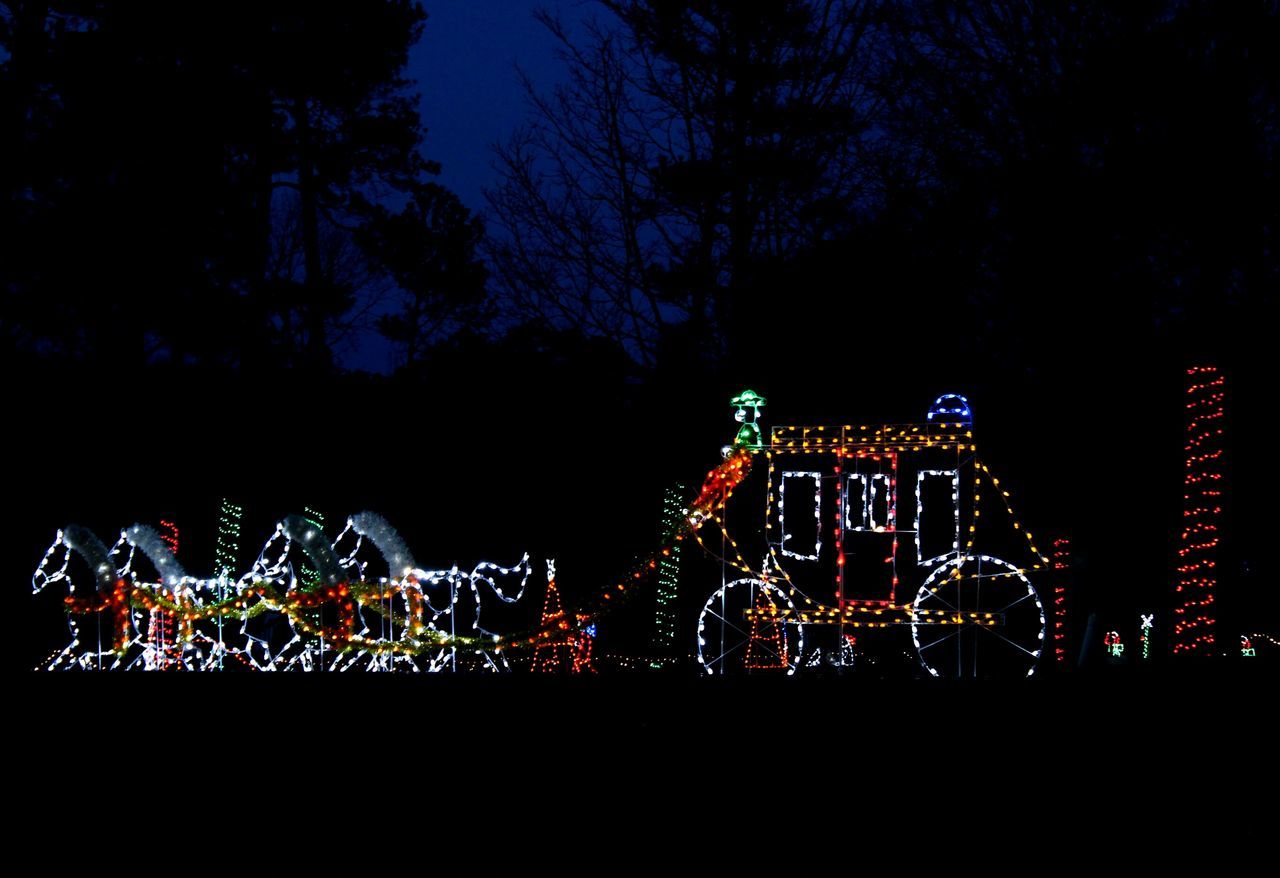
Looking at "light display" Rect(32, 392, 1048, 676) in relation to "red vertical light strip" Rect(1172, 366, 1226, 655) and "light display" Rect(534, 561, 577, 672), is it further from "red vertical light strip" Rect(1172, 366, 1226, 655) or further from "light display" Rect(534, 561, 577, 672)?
"red vertical light strip" Rect(1172, 366, 1226, 655)

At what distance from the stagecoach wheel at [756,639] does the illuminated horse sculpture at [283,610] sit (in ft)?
5.33

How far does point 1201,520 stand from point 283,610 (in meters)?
6.36

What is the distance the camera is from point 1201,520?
8.75 m

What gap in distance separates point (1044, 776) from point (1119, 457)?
841cm

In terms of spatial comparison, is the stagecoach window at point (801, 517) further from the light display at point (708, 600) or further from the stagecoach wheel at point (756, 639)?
the stagecoach wheel at point (756, 639)

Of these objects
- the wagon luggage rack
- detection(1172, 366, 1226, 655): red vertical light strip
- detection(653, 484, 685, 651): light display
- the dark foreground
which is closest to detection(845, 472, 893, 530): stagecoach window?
the wagon luggage rack

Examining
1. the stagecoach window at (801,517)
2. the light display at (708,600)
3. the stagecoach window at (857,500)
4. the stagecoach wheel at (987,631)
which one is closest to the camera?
the light display at (708,600)

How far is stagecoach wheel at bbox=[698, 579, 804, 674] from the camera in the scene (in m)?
9.51

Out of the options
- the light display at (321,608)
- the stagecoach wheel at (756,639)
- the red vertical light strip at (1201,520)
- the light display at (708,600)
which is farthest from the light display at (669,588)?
the red vertical light strip at (1201,520)

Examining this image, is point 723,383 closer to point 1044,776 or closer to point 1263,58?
point 1263,58

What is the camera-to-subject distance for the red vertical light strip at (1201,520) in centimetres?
864

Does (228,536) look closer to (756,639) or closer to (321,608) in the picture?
(321,608)

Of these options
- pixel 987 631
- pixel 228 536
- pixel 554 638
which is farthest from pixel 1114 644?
pixel 228 536

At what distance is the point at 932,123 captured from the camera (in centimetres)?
1386
